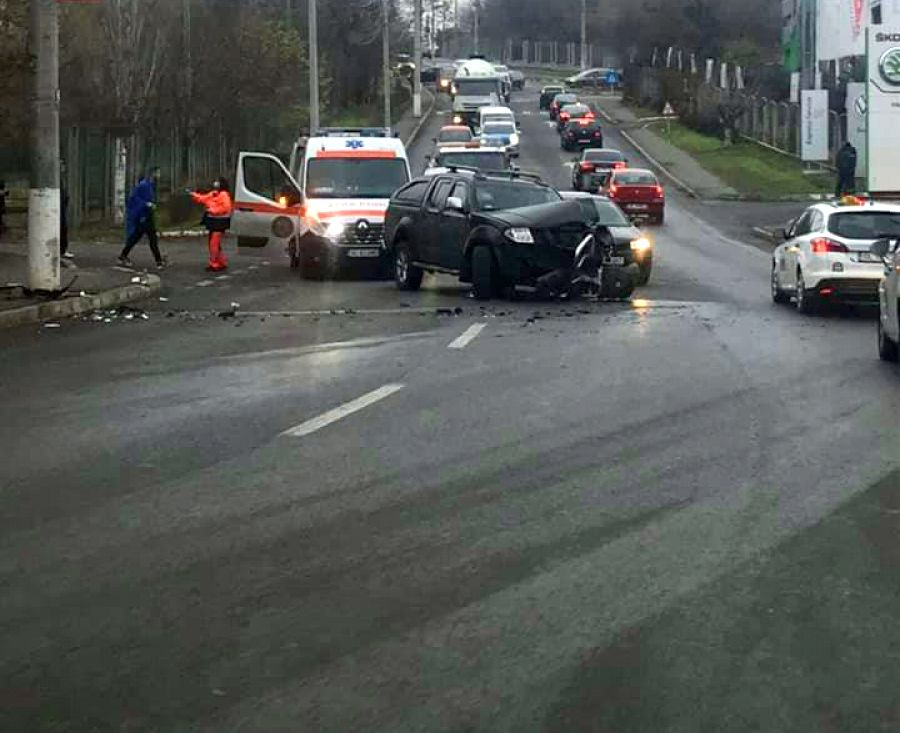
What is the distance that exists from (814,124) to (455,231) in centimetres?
3540

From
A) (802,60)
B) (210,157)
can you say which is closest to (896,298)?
(210,157)

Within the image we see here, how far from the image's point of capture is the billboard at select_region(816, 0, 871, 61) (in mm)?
56237

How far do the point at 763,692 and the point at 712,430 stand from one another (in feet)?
18.1

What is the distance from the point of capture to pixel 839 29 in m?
59.2

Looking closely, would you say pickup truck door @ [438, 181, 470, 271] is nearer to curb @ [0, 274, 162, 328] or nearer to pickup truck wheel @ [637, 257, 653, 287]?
pickup truck wheel @ [637, 257, 653, 287]

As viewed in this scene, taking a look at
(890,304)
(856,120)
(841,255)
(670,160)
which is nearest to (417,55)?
(670,160)

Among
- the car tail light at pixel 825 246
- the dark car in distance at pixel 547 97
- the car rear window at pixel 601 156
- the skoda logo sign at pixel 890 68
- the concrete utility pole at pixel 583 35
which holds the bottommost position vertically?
the car tail light at pixel 825 246

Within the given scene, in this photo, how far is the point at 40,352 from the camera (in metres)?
15.9

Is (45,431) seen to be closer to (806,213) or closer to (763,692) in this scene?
(763,692)

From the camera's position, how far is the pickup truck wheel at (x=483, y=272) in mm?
21500

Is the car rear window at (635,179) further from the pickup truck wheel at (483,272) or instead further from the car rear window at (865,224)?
the car rear window at (865,224)

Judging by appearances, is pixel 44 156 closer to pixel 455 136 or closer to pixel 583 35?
pixel 455 136

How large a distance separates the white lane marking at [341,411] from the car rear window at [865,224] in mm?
8996

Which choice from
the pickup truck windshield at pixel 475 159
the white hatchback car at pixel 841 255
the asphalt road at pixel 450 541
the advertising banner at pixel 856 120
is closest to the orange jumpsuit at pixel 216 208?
the white hatchback car at pixel 841 255
